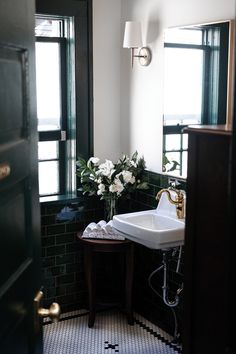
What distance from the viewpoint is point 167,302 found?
320 centimetres

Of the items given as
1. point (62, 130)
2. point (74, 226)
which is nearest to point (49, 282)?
point (74, 226)

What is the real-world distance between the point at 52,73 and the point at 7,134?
2589 mm

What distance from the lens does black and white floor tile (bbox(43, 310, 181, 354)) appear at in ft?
10.5

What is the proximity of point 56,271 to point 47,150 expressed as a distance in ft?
2.93

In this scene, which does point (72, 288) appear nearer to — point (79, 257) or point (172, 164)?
point (79, 257)

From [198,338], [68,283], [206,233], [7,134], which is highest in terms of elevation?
[7,134]

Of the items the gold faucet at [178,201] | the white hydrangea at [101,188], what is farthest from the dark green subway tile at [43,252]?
the gold faucet at [178,201]

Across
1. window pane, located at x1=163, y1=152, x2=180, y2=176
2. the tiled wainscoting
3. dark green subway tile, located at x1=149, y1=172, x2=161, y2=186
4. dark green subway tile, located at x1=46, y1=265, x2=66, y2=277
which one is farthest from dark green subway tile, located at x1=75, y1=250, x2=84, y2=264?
window pane, located at x1=163, y1=152, x2=180, y2=176

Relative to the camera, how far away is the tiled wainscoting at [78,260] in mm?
3535

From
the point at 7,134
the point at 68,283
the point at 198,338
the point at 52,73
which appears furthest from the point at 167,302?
the point at 7,134

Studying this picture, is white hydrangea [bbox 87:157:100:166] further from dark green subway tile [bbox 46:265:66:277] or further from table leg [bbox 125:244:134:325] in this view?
dark green subway tile [bbox 46:265:66:277]

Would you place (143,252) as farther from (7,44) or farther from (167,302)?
(7,44)

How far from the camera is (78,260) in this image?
3.73 metres

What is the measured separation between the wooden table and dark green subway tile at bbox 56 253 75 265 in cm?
25
